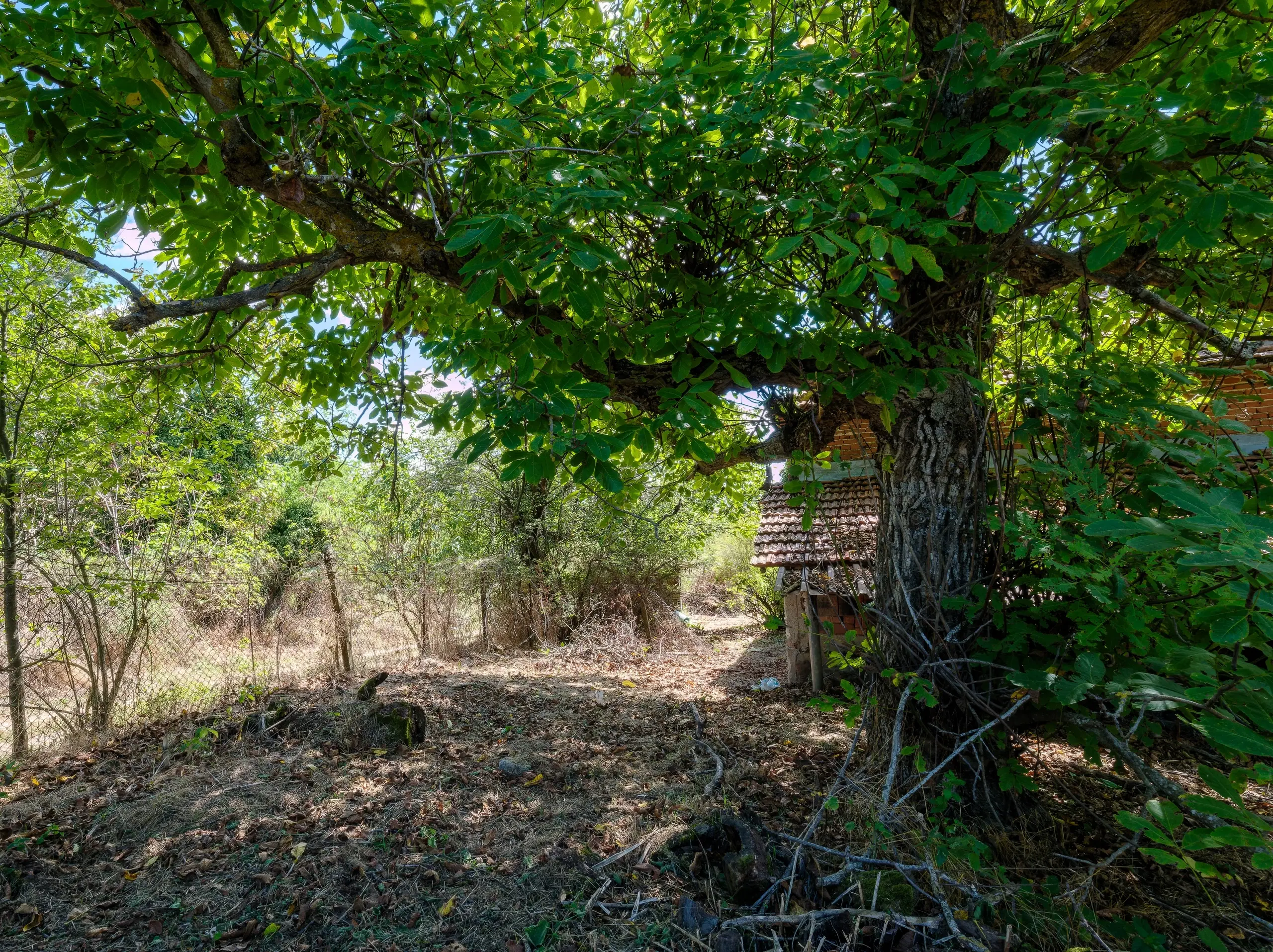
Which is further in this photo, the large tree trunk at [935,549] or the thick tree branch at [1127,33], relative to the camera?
the large tree trunk at [935,549]

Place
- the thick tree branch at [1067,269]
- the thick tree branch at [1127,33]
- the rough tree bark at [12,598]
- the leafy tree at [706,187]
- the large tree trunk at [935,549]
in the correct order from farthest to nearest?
1. the rough tree bark at [12,598]
2. the thick tree branch at [1067,269]
3. the large tree trunk at [935,549]
4. the thick tree branch at [1127,33]
5. the leafy tree at [706,187]

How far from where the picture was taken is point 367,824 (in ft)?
11.6

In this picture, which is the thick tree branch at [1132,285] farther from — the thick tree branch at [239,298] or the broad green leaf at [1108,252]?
the thick tree branch at [239,298]

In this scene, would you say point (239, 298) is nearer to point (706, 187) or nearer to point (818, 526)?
point (706, 187)

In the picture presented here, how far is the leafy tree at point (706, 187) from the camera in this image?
83.7 inches

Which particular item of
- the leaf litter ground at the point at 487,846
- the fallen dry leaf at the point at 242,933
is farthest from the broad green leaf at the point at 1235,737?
the fallen dry leaf at the point at 242,933

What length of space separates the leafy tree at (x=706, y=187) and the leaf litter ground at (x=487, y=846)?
955 millimetres

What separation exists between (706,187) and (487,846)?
12.3ft

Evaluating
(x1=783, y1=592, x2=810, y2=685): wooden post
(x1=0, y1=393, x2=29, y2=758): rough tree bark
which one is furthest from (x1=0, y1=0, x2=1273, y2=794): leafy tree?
(x1=783, y1=592, x2=810, y2=685): wooden post

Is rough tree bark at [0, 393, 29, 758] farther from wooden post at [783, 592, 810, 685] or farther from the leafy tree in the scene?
wooden post at [783, 592, 810, 685]

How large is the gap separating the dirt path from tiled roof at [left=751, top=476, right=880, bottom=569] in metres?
2.02

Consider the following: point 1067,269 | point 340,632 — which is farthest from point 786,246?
point 340,632

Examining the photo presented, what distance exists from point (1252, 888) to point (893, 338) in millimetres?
3217

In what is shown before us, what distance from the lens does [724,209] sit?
11.0 ft
